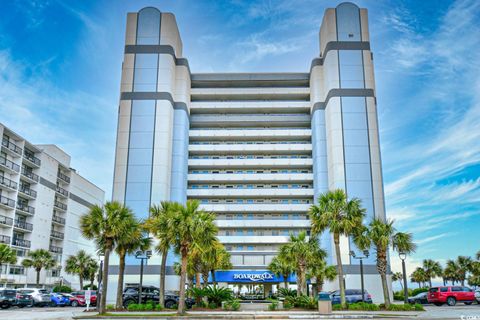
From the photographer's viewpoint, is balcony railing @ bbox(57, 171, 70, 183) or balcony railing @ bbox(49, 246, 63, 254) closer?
balcony railing @ bbox(49, 246, 63, 254)

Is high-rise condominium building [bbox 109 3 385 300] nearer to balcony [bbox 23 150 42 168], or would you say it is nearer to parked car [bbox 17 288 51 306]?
parked car [bbox 17 288 51 306]

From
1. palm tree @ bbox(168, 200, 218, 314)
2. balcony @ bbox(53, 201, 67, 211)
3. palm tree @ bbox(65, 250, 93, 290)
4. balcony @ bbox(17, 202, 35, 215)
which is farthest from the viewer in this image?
balcony @ bbox(53, 201, 67, 211)

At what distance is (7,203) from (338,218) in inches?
1890

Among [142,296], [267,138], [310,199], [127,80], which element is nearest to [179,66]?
[127,80]

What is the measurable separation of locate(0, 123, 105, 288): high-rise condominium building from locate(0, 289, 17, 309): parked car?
12925 millimetres

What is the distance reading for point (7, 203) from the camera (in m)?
61.3

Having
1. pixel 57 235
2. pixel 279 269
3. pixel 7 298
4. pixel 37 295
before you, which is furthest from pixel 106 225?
pixel 57 235

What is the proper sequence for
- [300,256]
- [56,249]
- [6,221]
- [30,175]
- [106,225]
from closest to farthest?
1. [106,225]
2. [300,256]
3. [6,221]
4. [30,175]
5. [56,249]

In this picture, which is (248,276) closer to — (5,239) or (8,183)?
(5,239)

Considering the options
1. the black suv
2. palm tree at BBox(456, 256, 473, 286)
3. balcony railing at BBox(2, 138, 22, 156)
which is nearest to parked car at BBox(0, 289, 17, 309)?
the black suv

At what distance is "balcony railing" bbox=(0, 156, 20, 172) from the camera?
201 ft

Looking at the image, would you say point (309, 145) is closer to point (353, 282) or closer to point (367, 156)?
point (367, 156)

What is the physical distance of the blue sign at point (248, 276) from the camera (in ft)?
193

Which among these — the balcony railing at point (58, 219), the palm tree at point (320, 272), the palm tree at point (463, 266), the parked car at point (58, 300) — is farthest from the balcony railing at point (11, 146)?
the palm tree at point (463, 266)
